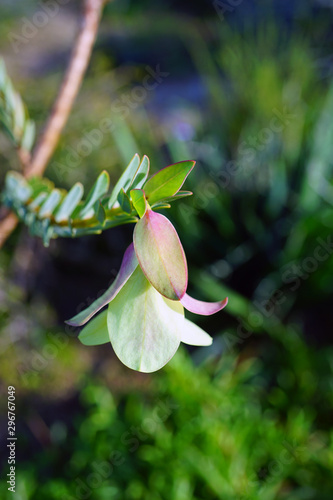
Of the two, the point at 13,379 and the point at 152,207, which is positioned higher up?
the point at 152,207

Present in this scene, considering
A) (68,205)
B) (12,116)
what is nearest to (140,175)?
(68,205)

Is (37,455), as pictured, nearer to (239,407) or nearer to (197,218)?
(239,407)

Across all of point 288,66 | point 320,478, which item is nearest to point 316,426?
point 320,478

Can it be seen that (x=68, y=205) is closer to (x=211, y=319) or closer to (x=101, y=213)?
(x=101, y=213)

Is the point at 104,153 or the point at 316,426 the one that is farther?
the point at 104,153

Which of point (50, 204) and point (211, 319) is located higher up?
point (50, 204)
